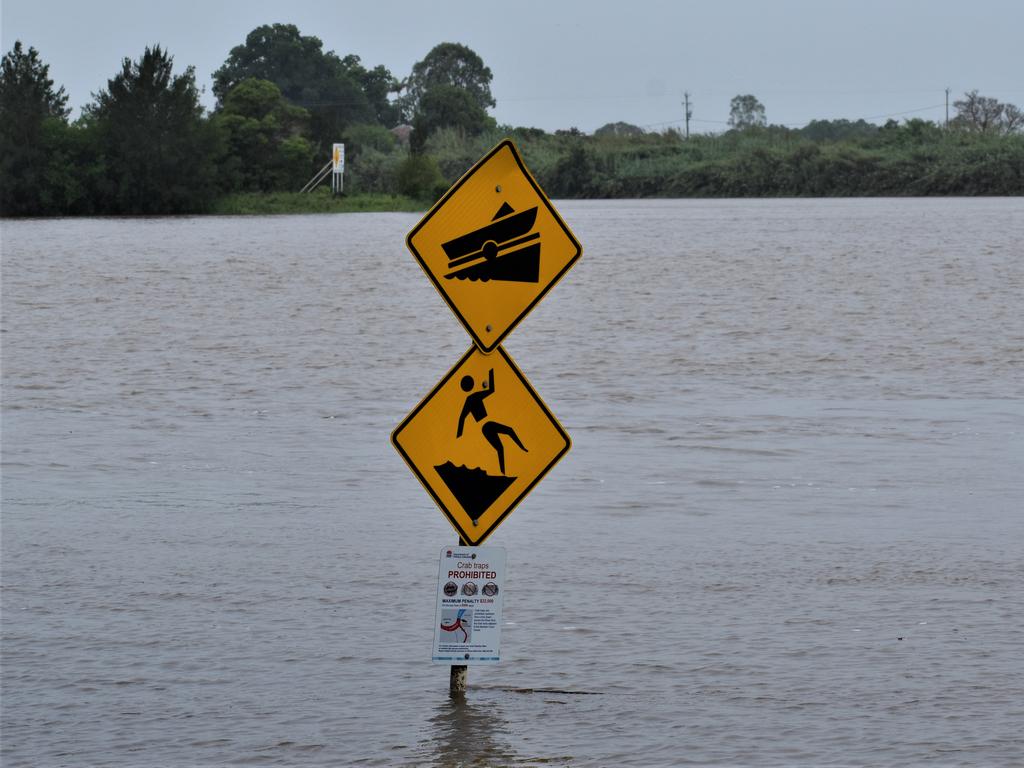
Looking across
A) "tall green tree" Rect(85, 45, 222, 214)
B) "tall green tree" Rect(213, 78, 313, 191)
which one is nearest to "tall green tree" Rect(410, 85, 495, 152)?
"tall green tree" Rect(213, 78, 313, 191)

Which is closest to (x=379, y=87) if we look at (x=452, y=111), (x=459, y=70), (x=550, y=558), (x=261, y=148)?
(x=459, y=70)

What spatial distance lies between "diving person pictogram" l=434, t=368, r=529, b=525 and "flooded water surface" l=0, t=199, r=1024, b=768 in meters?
0.83

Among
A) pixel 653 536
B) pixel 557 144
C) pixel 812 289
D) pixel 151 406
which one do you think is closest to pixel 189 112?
pixel 557 144

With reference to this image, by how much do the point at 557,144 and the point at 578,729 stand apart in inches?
5213

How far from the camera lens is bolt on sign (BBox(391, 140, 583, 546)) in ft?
21.9

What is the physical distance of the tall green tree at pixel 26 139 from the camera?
97.7 metres

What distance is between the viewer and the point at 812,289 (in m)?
32.7

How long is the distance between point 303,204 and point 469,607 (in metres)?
101

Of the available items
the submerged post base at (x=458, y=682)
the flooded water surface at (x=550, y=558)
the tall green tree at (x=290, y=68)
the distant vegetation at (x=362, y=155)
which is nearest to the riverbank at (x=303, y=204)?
the distant vegetation at (x=362, y=155)

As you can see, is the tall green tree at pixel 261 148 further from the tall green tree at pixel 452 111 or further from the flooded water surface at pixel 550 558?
the flooded water surface at pixel 550 558

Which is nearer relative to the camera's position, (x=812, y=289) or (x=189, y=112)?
(x=812, y=289)

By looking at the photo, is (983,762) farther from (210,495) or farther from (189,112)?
(189,112)

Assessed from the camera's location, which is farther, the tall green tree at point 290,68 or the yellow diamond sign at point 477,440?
the tall green tree at point 290,68

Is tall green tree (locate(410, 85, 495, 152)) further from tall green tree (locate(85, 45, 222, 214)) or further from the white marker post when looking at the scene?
tall green tree (locate(85, 45, 222, 214))
